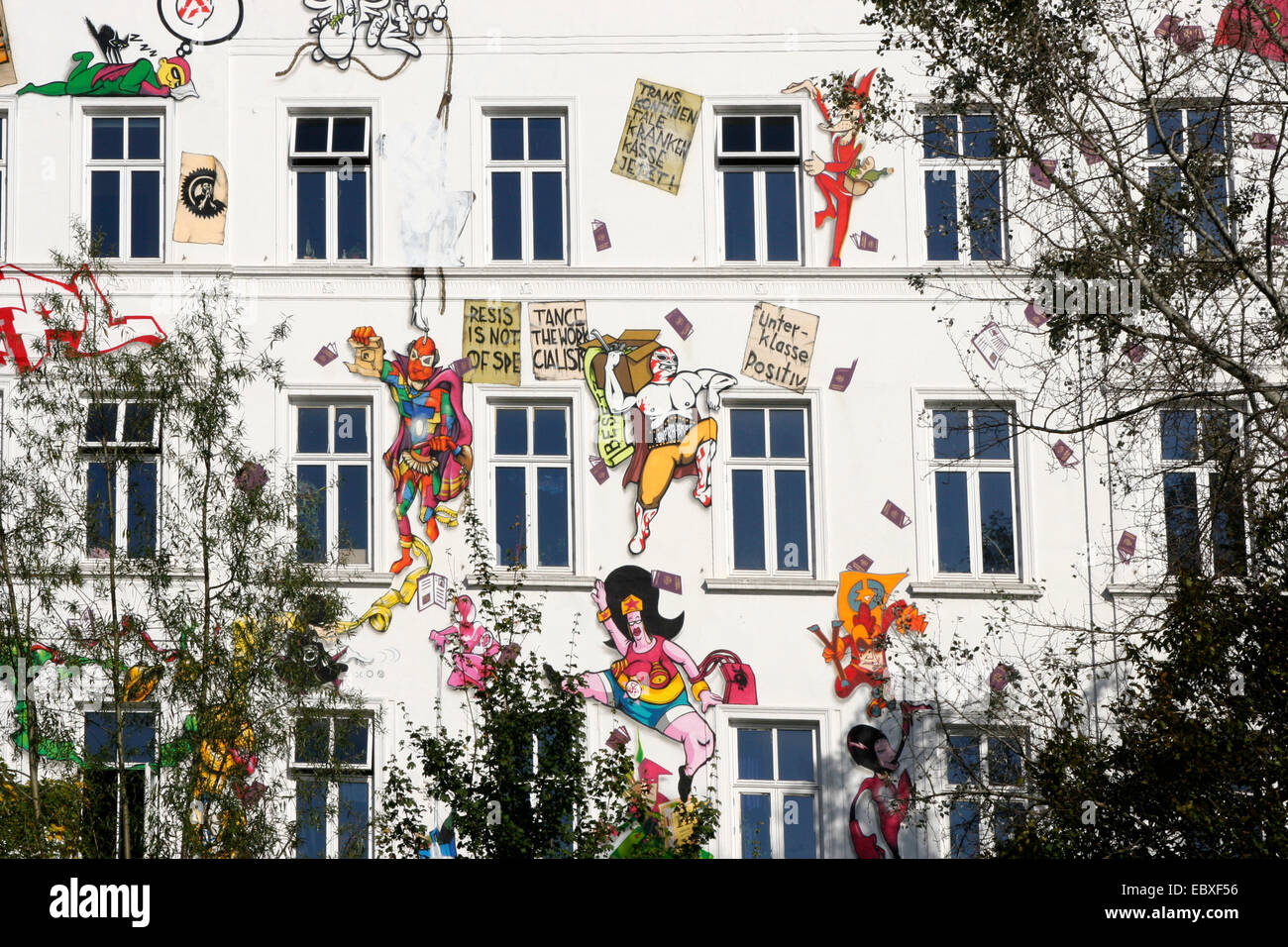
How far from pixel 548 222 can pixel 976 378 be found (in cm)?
479

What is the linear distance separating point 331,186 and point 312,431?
2.70m

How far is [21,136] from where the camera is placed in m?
19.0

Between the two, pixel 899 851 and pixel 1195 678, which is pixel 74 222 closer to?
pixel 899 851

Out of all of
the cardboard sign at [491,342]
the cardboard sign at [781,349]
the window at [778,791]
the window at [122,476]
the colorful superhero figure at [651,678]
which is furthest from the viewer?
the cardboard sign at [491,342]

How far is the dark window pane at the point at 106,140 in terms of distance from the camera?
19.2m

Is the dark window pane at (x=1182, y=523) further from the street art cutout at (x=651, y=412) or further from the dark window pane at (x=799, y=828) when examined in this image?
the street art cutout at (x=651, y=412)

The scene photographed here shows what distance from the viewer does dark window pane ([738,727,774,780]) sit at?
17.7 metres

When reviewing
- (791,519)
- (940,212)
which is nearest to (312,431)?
(791,519)

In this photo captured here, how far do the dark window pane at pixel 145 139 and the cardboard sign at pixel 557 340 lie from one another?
14.6 feet

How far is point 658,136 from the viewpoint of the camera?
749 inches

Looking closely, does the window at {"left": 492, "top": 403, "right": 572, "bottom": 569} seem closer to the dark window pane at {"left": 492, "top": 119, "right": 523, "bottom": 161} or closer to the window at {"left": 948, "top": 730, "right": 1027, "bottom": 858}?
the dark window pane at {"left": 492, "top": 119, "right": 523, "bottom": 161}

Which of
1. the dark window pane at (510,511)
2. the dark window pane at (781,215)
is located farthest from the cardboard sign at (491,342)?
the dark window pane at (781,215)

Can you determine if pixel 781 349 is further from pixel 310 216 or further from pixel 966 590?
pixel 310 216

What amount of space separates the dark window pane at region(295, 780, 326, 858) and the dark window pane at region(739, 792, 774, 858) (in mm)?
4062
